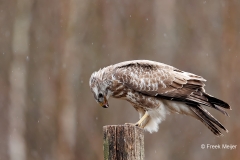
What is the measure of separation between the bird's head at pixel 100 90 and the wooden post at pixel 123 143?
7.08 ft

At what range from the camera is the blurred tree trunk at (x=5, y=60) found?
A: 61.6 ft

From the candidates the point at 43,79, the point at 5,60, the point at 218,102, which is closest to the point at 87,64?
the point at 43,79

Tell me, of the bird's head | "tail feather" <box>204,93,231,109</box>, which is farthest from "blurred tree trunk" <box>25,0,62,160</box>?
"tail feather" <box>204,93,231,109</box>

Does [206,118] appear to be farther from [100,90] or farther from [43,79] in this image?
[43,79]

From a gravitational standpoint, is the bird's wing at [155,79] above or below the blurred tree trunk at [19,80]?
below

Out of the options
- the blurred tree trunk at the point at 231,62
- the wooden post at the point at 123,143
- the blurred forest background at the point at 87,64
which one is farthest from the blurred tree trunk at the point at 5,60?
the wooden post at the point at 123,143

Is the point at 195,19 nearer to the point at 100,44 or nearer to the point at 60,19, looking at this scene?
the point at 100,44

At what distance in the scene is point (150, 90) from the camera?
8625mm

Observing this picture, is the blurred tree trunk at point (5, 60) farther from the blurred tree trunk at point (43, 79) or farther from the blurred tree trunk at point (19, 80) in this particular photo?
the blurred tree trunk at point (43, 79)

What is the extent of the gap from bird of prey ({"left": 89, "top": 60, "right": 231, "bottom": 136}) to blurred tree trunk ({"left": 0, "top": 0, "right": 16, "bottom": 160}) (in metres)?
10.1

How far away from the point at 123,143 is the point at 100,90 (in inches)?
92.3

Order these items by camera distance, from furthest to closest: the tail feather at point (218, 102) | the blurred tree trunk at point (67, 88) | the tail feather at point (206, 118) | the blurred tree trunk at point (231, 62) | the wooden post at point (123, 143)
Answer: the blurred tree trunk at point (67, 88) → the blurred tree trunk at point (231, 62) → the tail feather at point (206, 118) → the tail feather at point (218, 102) → the wooden post at point (123, 143)

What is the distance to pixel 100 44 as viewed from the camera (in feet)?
63.9

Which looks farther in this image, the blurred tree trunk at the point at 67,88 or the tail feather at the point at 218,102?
the blurred tree trunk at the point at 67,88
